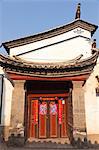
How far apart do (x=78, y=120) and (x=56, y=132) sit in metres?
1.25

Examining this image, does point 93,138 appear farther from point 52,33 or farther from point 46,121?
point 52,33

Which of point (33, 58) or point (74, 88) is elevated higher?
point (33, 58)

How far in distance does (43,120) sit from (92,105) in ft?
6.87

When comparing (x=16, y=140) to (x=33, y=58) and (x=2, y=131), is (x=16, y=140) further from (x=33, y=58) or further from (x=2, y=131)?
(x=33, y=58)

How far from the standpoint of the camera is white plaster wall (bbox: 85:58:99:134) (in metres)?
10.3

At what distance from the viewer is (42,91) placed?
1111 centimetres

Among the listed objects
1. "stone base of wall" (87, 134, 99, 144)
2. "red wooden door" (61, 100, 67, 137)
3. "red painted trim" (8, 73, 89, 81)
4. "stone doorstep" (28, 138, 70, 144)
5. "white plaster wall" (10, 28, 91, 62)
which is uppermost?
"white plaster wall" (10, 28, 91, 62)

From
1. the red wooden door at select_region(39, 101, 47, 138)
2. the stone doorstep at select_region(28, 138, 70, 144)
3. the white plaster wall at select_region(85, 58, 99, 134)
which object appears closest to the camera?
the stone doorstep at select_region(28, 138, 70, 144)

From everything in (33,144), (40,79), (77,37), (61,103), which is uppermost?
(77,37)

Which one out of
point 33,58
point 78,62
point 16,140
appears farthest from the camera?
point 33,58

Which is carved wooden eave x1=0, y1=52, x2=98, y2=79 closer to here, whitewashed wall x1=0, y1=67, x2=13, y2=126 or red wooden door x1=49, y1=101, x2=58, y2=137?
whitewashed wall x1=0, y1=67, x2=13, y2=126

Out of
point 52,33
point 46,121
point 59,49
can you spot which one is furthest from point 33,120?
point 52,33

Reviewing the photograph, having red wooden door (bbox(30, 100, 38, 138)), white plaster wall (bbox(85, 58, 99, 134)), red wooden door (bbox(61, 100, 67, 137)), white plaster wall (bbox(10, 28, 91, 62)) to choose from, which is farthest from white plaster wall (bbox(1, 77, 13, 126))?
white plaster wall (bbox(85, 58, 99, 134))

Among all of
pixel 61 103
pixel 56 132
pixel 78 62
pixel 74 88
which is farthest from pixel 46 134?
pixel 78 62
